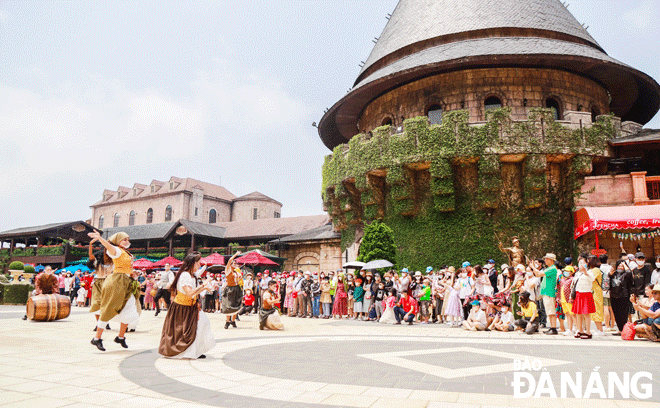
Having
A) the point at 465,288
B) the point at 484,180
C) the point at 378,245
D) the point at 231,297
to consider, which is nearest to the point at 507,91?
the point at 484,180

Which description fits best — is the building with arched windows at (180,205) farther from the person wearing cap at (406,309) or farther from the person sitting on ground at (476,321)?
the person sitting on ground at (476,321)

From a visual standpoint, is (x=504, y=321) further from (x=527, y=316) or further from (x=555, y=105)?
(x=555, y=105)

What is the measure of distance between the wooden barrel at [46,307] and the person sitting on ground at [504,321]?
40.3 ft

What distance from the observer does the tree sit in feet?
61.7

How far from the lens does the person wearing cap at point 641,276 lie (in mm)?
10602

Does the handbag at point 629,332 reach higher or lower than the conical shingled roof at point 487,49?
lower

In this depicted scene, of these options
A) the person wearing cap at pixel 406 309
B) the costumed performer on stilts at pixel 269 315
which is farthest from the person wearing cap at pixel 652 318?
the costumed performer on stilts at pixel 269 315

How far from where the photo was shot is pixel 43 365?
5.76m

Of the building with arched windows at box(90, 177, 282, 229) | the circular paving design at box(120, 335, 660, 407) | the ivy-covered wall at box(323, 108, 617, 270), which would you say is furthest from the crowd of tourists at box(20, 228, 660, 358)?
the building with arched windows at box(90, 177, 282, 229)

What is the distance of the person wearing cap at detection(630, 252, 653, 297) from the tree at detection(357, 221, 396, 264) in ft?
31.2

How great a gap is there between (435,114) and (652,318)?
13858mm

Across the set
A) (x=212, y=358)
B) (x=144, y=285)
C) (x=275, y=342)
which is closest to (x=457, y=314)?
(x=275, y=342)

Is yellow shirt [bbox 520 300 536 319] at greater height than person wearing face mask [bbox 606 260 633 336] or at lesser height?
lesser

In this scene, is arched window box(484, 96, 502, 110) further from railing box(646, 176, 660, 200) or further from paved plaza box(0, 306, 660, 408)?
paved plaza box(0, 306, 660, 408)
